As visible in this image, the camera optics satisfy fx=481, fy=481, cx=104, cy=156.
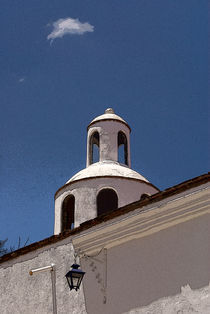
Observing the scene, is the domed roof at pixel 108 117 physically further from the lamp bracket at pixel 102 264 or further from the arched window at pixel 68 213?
the lamp bracket at pixel 102 264

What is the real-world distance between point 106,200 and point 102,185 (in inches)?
44.3

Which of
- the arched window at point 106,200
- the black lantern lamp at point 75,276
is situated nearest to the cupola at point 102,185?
the arched window at point 106,200

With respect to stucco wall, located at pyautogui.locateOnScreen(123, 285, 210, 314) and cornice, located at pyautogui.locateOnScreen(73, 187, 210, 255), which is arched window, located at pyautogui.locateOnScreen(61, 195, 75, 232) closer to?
cornice, located at pyautogui.locateOnScreen(73, 187, 210, 255)

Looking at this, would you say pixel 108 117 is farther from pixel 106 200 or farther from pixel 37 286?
pixel 37 286

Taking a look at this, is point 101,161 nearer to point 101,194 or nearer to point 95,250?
point 101,194

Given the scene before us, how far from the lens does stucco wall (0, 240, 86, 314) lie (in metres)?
7.89

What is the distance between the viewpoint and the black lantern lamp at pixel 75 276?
7195 millimetres

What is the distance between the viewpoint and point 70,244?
8.19 m

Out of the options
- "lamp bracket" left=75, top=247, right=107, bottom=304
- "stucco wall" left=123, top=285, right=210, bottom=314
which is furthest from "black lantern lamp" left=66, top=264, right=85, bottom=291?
"stucco wall" left=123, top=285, right=210, bottom=314

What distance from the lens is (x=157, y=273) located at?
6.80 meters

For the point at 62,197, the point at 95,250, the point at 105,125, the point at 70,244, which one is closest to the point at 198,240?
the point at 95,250

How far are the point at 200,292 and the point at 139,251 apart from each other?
3.93 ft

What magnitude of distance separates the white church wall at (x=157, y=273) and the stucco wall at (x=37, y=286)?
49cm

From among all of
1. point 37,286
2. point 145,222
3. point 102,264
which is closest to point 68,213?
point 37,286
